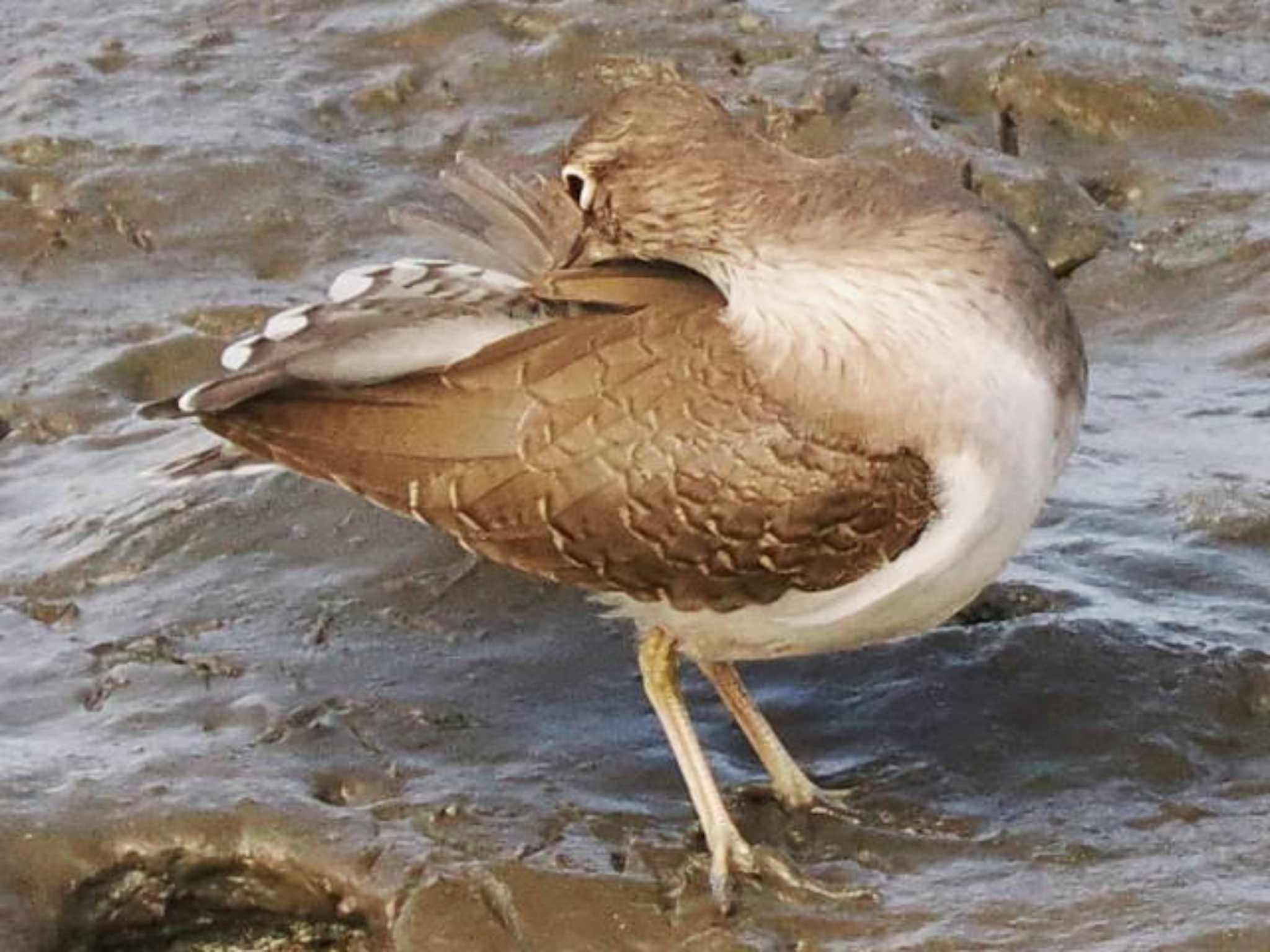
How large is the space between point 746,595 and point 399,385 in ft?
3.02

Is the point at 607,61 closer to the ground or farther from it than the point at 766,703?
farther from it

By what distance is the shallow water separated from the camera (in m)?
6.14

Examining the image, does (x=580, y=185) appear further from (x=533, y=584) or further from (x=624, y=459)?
(x=533, y=584)

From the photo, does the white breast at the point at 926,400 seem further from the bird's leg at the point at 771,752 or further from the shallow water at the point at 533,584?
the shallow water at the point at 533,584

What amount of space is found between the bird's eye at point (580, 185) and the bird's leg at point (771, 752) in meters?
1.12

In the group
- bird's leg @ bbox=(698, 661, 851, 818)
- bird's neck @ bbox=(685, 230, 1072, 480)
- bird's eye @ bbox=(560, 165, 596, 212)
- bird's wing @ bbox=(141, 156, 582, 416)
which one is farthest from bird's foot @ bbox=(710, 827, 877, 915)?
bird's eye @ bbox=(560, 165, 596, 212)

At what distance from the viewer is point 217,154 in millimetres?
9672

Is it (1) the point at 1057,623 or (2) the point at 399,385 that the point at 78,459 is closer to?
(2) the point at 399,385

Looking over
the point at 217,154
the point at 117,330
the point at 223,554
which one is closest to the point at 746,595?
the point at 223,554

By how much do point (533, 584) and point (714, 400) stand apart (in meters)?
1.51

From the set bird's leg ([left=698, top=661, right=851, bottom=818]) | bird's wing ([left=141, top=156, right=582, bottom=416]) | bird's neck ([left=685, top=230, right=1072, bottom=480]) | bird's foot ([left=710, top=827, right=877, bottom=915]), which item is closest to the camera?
bird's neck ([left=685, top=230, right=1072, bottom=480])

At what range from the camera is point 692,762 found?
6.33 meters

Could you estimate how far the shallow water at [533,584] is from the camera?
242 inches

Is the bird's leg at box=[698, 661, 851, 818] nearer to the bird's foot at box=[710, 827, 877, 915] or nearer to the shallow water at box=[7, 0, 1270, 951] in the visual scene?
the shallow water at box=[7, 0, 1270, 951]
